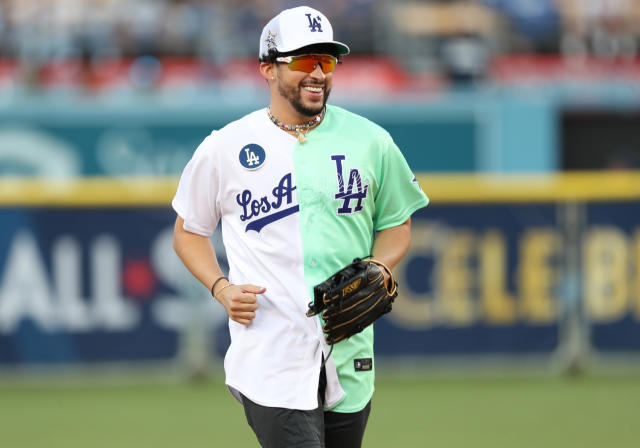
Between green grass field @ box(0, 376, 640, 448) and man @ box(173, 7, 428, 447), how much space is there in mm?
3769

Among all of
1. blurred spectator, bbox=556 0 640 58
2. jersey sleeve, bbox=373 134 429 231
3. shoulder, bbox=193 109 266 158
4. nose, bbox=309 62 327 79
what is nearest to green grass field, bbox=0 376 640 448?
jersey sleeve, bbox=373 134 429 231

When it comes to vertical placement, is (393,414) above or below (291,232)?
below

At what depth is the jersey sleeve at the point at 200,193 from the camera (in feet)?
13.4

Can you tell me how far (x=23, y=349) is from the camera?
1052 centimetres

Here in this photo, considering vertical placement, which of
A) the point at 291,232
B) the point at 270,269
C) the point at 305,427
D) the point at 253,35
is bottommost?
the point at 305,427

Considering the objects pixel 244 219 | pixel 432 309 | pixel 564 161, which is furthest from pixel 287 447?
pixel 564 161

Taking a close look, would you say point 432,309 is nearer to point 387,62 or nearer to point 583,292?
point 583,292

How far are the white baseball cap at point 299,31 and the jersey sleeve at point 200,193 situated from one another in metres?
0.44

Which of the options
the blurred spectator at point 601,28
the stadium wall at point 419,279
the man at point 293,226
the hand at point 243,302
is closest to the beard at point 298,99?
the man at point 293,226

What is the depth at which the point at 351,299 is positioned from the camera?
3.93 m

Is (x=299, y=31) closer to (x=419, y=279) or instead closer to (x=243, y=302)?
(x=243, y=302)

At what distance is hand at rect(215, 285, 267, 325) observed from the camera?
396 cm

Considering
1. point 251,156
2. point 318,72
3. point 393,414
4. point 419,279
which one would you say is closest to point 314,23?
point 318,72

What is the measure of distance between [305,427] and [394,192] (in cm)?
91
